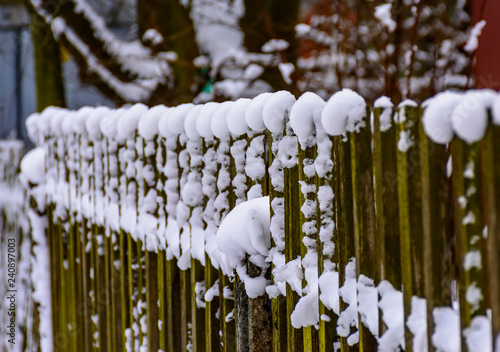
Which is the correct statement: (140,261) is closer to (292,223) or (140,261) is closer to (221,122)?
(221,122)

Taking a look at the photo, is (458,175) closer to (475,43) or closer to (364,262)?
(364,262)

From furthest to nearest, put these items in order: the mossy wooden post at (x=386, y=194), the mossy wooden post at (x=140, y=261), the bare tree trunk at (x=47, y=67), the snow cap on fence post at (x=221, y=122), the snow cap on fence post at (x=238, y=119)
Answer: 1. the bare tree trunk at (x=47, y=67)
2. the mossy wooden post at (x=140, y=261)
3. the snow cap on fence post at (x=221, y=122)
4. the snow cap on fence post at (x=238, y=119)
5. the mossy wooden post at (x=386, y=194)

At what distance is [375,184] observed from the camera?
4.56 ft

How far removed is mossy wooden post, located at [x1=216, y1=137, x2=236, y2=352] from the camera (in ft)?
6.90

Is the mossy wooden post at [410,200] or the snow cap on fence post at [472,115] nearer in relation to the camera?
the snow cap on fence post at [472,115]

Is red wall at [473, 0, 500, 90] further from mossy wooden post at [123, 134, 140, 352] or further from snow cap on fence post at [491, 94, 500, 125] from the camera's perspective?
snow cap on fence post at [491, 94, 500, 125]

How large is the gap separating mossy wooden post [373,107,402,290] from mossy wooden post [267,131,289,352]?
0.50m

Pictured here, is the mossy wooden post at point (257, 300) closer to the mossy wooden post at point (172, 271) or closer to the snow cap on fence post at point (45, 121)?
the mossy wooden post at point (172, 271)

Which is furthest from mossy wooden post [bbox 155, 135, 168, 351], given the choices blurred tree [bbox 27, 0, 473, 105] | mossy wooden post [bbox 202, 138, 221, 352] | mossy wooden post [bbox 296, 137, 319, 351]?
blurred tree [bbox 27, 0, 473, 105]

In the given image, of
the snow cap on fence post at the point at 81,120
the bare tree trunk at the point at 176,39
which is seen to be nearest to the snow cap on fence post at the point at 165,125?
the snow cap on fence post at the point at 81,120

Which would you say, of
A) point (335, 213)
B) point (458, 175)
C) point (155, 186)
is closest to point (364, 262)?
point (335, 213)

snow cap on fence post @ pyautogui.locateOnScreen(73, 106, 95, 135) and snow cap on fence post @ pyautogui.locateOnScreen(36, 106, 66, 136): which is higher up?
snow cap on fence post @ pyautogui.locateOnScreen(36, 106, 66, 136)

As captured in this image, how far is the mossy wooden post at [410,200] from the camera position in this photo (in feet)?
4.13

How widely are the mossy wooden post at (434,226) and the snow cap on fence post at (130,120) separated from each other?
187 cm
